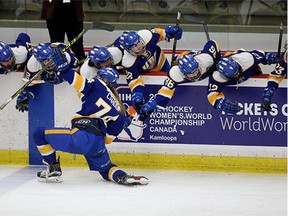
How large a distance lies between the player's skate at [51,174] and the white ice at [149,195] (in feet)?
0.13

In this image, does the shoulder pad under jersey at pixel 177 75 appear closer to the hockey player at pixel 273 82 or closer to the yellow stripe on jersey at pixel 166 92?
the yellow stripe on jersey at pixel 166 92

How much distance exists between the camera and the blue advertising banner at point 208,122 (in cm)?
488

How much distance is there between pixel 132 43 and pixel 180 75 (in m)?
0.36

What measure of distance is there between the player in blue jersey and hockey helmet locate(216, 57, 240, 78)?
122 cm

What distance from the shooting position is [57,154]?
Answer: 508 cm

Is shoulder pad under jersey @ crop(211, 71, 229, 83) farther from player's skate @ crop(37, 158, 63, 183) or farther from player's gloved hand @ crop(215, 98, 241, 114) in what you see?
player's skate @ crop(37, 158, 63, 183)

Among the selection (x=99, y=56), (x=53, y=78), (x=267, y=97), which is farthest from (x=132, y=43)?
(x=267, y=97)

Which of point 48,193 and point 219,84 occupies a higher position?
point 219,84

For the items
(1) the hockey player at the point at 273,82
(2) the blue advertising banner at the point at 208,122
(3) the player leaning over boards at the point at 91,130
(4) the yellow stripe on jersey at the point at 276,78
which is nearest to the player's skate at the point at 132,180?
(3) the player leaning over boards at the point at 91,130

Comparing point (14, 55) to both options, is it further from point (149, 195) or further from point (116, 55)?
point (149, 195)

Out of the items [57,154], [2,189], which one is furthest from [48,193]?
[57,154]

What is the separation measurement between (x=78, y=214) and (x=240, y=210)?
2.61 feet

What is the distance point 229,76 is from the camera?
4785 millimetres

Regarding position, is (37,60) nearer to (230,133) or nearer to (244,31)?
(230,133)
